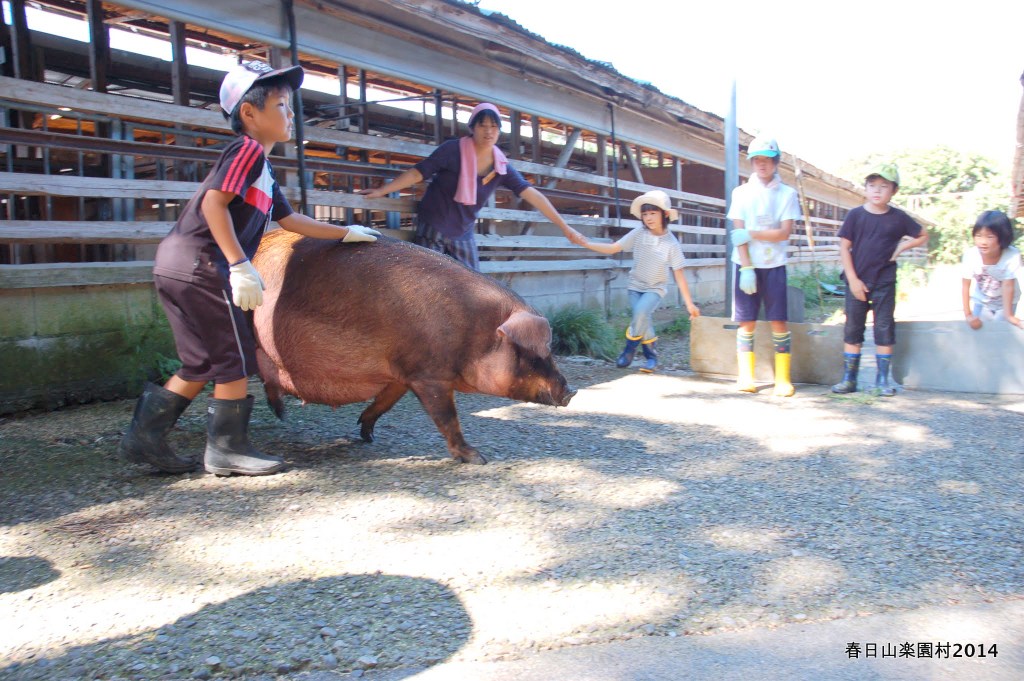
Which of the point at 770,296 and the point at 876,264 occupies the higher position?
the point at 876,264

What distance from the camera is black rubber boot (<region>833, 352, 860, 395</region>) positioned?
19.2 ft

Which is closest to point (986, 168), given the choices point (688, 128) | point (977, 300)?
point (688, 128)

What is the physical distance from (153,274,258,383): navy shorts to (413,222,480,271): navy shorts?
8.06 ft

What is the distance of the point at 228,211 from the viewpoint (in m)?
3.31

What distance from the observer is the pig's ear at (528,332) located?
3871 mm

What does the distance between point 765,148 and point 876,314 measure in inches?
55.3

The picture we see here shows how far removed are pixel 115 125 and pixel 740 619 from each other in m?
4.85

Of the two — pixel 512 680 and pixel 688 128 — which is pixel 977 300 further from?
pixel 688 128

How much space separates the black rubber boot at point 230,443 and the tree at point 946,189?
2797 cm

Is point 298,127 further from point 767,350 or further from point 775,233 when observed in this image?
point 767,350

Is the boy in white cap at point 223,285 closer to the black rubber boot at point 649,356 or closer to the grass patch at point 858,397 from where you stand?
the grass patch at point 858,397

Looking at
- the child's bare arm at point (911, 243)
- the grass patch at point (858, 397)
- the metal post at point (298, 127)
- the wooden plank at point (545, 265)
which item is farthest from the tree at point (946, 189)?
the metal post at point (298, 127)

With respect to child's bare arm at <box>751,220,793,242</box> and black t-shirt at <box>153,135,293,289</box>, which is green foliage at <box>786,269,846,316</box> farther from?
black t-shirt at <box>153,135,293,289</box>

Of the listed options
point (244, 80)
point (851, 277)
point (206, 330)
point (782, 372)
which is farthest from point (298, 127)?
point (851, 277)
